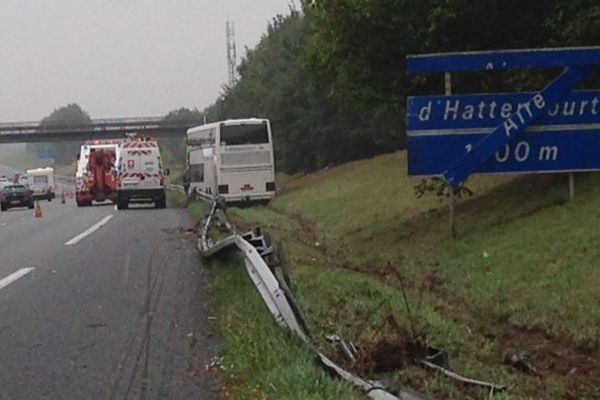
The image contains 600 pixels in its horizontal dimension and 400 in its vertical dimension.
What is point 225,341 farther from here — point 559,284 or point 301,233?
point 301,233

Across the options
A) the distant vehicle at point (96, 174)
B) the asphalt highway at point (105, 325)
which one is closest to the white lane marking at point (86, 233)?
the asphalt highway at point (105, 325)

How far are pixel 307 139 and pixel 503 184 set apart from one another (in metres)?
38.5

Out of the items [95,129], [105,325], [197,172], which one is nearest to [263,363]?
[105,325]

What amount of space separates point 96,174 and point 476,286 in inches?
1741

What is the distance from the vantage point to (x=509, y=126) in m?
15.1

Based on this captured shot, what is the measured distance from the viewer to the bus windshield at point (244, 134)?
4556 cm

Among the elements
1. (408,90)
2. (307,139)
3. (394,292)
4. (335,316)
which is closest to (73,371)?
(335,316)

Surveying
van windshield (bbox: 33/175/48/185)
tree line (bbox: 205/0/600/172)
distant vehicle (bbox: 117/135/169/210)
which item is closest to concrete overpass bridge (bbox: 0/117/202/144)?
van windshield (bbox: 33/175/48/185)

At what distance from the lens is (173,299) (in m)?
Result: 13.3

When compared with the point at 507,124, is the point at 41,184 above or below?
below

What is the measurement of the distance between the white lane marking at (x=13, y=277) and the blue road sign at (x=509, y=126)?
19.0 feet

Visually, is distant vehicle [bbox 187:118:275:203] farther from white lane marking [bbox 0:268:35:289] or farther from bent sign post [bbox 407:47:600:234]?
bent sign post [bbox 407:47:600:234]

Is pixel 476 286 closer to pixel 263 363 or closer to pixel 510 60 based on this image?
pixel 510 60

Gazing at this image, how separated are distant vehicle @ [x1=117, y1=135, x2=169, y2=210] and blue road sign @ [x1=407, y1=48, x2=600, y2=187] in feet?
113
